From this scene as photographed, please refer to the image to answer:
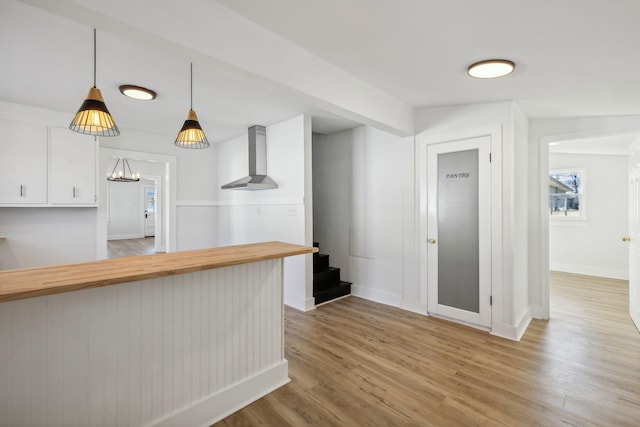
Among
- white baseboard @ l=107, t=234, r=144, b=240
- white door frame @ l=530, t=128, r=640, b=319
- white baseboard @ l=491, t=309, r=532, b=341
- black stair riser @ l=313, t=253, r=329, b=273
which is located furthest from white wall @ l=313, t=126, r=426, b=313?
white baseboard @ l=107, t=234, r=144, b=240

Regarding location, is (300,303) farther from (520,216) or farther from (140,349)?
(520,216)

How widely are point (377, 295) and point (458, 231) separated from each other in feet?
4.85

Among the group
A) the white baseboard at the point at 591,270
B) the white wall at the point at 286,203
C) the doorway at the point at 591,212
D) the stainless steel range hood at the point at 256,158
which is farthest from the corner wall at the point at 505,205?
the white baseboard at the point at 591,270

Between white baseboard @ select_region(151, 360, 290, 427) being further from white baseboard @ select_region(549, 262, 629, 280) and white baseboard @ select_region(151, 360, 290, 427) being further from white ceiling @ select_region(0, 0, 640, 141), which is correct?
white baseboard @ select_region(549, 262, 629, 280)

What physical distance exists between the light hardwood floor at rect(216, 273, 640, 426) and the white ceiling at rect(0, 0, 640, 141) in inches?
88.1

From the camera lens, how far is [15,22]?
1.90 meters

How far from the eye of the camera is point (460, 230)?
11.0 ft

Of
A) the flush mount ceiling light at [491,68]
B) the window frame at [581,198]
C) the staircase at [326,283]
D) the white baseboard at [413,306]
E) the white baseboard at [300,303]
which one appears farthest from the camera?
the window frame at [581,198]

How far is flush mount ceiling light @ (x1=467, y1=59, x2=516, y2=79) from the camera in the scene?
7.38ft

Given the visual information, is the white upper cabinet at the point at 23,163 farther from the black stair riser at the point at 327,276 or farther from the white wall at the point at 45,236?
the black stair riser at the point at 327,276

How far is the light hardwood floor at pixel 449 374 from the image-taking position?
1.91 m

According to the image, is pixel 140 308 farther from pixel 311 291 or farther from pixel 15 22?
pixel 311 291

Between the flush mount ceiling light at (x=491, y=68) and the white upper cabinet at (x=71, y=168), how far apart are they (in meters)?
4.46

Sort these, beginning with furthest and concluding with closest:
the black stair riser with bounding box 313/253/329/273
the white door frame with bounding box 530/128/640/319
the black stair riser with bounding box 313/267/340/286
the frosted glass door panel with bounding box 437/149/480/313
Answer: the black stair riser with bounding box 313/253/329/273 < the black stair riser with bounding box 313/267/340/286 < the white door frame with bounding box 530/128/640/319 < the frosted glass door panel with bounding box 437/149/480/313
